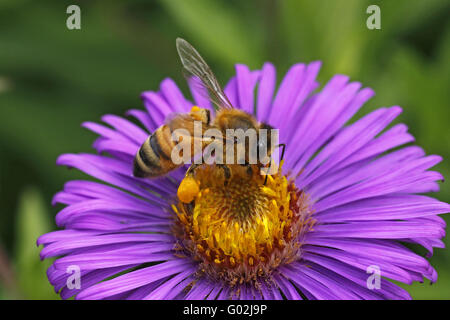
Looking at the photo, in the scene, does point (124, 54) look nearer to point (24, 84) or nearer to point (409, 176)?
point (24, 84)

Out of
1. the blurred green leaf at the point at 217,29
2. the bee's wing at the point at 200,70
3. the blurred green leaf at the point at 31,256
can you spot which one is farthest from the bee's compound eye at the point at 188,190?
the blurred green leaf at the point at 217,29

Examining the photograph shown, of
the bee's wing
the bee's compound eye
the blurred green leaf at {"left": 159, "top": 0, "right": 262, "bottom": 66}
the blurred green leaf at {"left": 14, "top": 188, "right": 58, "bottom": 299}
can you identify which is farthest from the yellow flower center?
the blurred green leaf at {"left": 159, "top": 0, "right": 262, "bottom": 66}

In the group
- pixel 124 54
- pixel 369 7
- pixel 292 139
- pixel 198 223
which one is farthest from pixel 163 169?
pixel 124 54

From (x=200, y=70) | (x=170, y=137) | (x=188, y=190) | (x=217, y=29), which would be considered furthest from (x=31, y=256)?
(x=217, y=29)

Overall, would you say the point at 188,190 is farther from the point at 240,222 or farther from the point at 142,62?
the point at 142,62

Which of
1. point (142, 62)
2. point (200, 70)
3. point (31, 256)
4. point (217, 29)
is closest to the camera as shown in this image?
point (200, 70)

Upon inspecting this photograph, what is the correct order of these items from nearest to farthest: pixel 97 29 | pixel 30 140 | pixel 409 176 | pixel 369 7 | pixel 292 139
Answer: pixel 409 176 → pixel 292 139 → pixel 369 7 → pixel 30 140 → pixel 97 29
